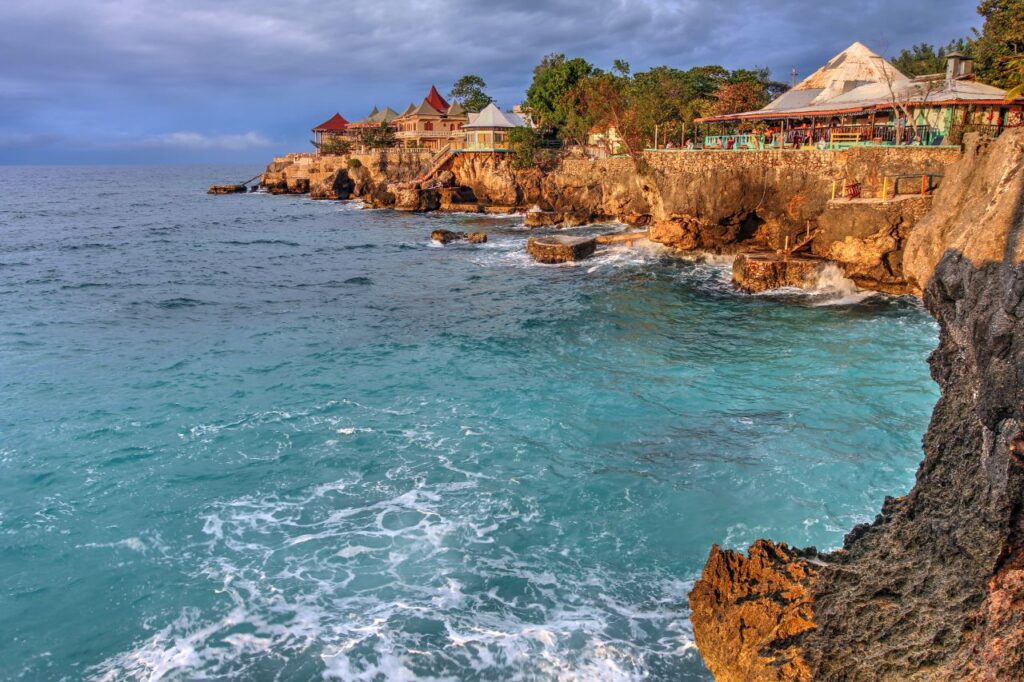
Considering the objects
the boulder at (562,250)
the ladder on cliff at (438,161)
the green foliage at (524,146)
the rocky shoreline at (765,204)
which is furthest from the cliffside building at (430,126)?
the boulder at (562,250)

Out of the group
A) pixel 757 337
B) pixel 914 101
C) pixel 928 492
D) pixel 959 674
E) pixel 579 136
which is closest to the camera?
pixel 959 674

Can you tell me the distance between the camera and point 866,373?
1966cm

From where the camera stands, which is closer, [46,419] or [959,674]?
[959,674]

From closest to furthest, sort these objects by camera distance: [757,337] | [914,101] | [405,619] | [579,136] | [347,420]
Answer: [405,619] → [347,420] → [757,337] → [914,101] → [579,136]

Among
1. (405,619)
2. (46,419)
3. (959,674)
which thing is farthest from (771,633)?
(46,419)

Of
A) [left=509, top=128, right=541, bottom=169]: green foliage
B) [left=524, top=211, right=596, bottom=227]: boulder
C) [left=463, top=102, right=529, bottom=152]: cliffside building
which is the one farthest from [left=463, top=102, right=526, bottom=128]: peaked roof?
[left=524, top=211, right=596, bottom=227]: boulder

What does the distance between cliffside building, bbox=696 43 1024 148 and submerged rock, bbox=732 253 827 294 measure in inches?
293

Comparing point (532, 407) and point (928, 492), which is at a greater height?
point (928, 492)

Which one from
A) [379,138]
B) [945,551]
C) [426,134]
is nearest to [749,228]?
[945,551]

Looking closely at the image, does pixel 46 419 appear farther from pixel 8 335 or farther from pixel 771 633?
pixel 771 633

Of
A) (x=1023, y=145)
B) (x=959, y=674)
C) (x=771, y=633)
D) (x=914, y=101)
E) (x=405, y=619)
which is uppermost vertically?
(x=914, y=101)

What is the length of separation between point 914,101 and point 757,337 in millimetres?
16358

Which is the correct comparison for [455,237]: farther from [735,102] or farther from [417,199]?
[735,102]

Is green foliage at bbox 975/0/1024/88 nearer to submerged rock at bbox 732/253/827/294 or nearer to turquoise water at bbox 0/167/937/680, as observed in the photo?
submerged rock at bbox 732/253/827/294
